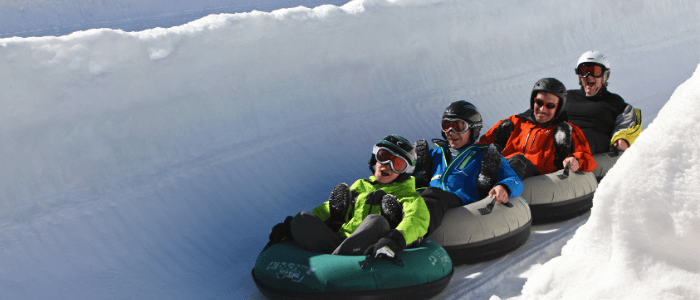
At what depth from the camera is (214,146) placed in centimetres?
457

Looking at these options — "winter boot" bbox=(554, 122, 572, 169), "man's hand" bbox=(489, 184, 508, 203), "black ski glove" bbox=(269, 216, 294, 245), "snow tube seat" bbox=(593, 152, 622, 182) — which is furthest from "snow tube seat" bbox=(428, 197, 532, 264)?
"snow tube seat" bbox=(593, 152, 622, 182)

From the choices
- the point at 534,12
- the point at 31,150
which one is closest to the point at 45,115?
the point at 31,150

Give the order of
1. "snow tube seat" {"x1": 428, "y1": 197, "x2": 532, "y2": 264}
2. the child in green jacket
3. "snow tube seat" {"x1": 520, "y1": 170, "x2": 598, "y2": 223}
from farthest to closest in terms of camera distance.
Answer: "snow tube seat" {"x1": 520, "y1": 170, "x2": 598, "y2": 223} < "snow tube seat" {"x1": 428, "y1": 197, "x2": 532, "y2": 264} < the child in green jacket

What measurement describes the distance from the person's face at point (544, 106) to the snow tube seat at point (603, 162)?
596 millimetres

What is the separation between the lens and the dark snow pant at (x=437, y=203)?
3578mm

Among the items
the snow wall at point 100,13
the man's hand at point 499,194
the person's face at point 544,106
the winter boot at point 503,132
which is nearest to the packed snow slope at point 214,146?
the man's hand at point 499,194

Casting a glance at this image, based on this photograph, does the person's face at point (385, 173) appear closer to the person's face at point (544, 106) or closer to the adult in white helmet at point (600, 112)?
the person's face at point (544, 106)

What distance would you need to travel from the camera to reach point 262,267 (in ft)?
10.8

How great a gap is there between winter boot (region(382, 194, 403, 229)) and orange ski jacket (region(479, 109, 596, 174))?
1.46 meters

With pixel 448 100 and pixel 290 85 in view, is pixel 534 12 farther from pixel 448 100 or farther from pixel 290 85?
pixel 290 85

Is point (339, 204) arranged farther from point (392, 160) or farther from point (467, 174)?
point (467, 174)

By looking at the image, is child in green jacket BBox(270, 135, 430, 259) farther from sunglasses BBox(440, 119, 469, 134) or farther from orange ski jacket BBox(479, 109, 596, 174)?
orange ski jacket BBox(479, 109, 596, 174)

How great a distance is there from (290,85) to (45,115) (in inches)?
76.9

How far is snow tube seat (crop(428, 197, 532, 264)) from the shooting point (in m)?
3.65
